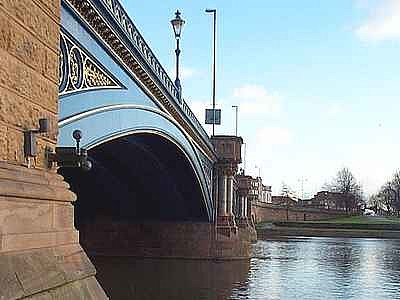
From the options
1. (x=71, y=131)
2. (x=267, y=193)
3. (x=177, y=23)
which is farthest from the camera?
(x=267, y=193)

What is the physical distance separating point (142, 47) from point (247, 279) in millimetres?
10953

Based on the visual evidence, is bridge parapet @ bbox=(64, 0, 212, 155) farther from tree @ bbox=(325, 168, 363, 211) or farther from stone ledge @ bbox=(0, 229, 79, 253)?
tree @ bbox=(325, 168, 363, 211)

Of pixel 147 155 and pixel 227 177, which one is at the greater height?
pixel 147 155

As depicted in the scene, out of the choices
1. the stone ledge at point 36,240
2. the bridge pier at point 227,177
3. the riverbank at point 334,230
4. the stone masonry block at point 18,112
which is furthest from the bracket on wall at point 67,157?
the riverbank at point 334,230

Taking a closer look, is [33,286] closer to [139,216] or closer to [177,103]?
[177,103]

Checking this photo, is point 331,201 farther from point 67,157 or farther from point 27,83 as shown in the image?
point 27,83

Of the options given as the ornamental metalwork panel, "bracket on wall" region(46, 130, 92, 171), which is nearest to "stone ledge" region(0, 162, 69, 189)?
"bracket on wall" region(46, 130, 92, 171)

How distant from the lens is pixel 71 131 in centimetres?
989

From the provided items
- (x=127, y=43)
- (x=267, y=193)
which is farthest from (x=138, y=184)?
(x=267, y=193)

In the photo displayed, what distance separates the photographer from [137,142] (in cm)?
2183

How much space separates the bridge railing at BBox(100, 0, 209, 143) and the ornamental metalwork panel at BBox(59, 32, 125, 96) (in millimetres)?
1118

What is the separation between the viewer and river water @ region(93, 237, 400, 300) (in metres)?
20.3

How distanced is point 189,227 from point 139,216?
225cm

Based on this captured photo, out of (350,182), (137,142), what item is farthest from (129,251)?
(350,182)
